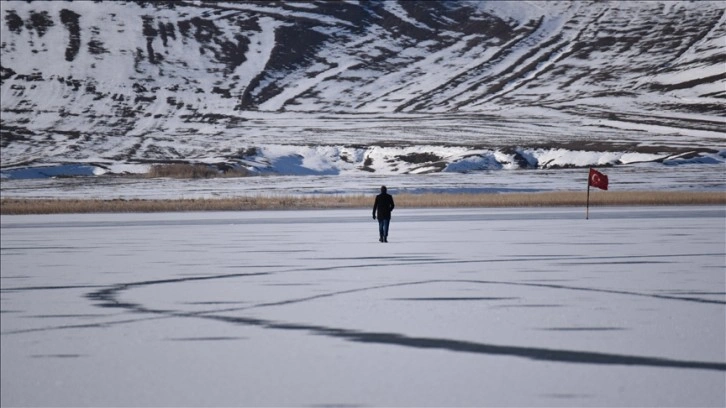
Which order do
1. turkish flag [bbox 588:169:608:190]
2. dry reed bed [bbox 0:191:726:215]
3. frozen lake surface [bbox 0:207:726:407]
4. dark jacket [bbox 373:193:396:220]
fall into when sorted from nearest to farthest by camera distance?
frozen lake surface [bbox 0:207:726:407] < dark jacket [bbox 373:193:396:220] < turkish flag [bbox 588:169:608:190] < dry reed bed [bbox 0:191:726:215]

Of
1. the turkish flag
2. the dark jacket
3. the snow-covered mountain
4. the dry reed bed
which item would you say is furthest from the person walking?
the snow-covered mountain

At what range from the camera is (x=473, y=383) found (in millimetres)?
8258

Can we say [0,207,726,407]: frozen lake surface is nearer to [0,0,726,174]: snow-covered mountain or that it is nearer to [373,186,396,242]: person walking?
[373,186,396,242]: person walking

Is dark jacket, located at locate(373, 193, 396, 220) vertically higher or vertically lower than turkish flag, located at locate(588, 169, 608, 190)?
higher

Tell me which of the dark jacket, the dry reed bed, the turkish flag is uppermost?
the dark jacket

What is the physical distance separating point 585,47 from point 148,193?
92421 millimetres

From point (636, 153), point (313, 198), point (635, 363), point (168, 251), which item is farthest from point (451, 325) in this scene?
point (636, 153)

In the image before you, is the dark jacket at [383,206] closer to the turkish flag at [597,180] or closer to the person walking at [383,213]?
the person walking at [383,213]

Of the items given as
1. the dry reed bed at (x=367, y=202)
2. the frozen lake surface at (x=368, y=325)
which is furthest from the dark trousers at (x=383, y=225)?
the dry reed bed at (x=367, y=202)

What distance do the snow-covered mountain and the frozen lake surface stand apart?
2003 inches

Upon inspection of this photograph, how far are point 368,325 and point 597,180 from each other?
28.7 meters

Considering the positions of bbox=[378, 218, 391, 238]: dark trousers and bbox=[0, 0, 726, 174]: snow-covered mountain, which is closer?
bbox=[378, 218, 391, 238]: dark trousers

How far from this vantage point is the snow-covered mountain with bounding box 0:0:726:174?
8469 cm

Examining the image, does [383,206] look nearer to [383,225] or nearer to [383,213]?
[383,213]
